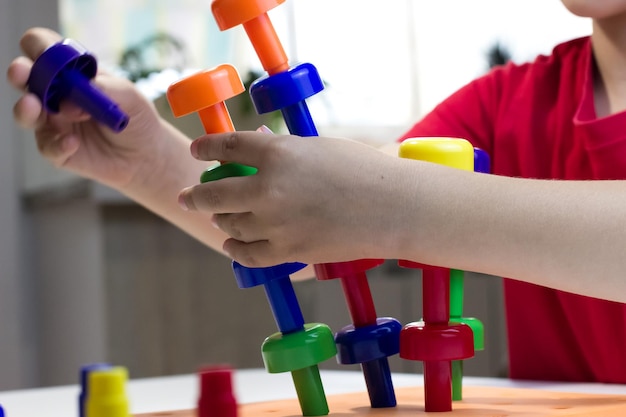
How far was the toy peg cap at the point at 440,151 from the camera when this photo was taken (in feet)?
1.58

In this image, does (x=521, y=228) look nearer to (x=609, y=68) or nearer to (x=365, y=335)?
(x=365, y=335)

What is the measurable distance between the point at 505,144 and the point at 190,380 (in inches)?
17.2

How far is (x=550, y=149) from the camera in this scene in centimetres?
85

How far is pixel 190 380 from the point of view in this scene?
0.93 meters

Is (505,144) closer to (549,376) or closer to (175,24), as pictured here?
(549,376)

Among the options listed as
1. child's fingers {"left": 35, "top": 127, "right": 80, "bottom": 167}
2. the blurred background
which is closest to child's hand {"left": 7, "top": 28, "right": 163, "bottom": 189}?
child's fingers {"left": 35, "top": 127, "right": 80, "bottom": 167}

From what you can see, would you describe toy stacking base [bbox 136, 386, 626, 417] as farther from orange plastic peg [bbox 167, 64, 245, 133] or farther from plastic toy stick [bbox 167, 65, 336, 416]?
orange plastic peg [bbox 167, 64, 245, 133]

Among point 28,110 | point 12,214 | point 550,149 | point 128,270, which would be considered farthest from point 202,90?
point 12,214

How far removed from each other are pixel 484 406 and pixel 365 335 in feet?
0.30

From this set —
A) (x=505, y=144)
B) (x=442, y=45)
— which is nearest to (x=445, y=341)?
(x=505, y=144)

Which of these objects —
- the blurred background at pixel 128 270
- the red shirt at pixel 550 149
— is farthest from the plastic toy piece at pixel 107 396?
the blurred background at pixel 128 270

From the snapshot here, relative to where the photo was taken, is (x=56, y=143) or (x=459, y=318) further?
(x=56, y=143)

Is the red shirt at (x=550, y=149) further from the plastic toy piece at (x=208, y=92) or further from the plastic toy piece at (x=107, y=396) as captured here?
the plastic toy piece at (x=107, y=396)

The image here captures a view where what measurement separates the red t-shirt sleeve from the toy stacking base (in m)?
0.37
